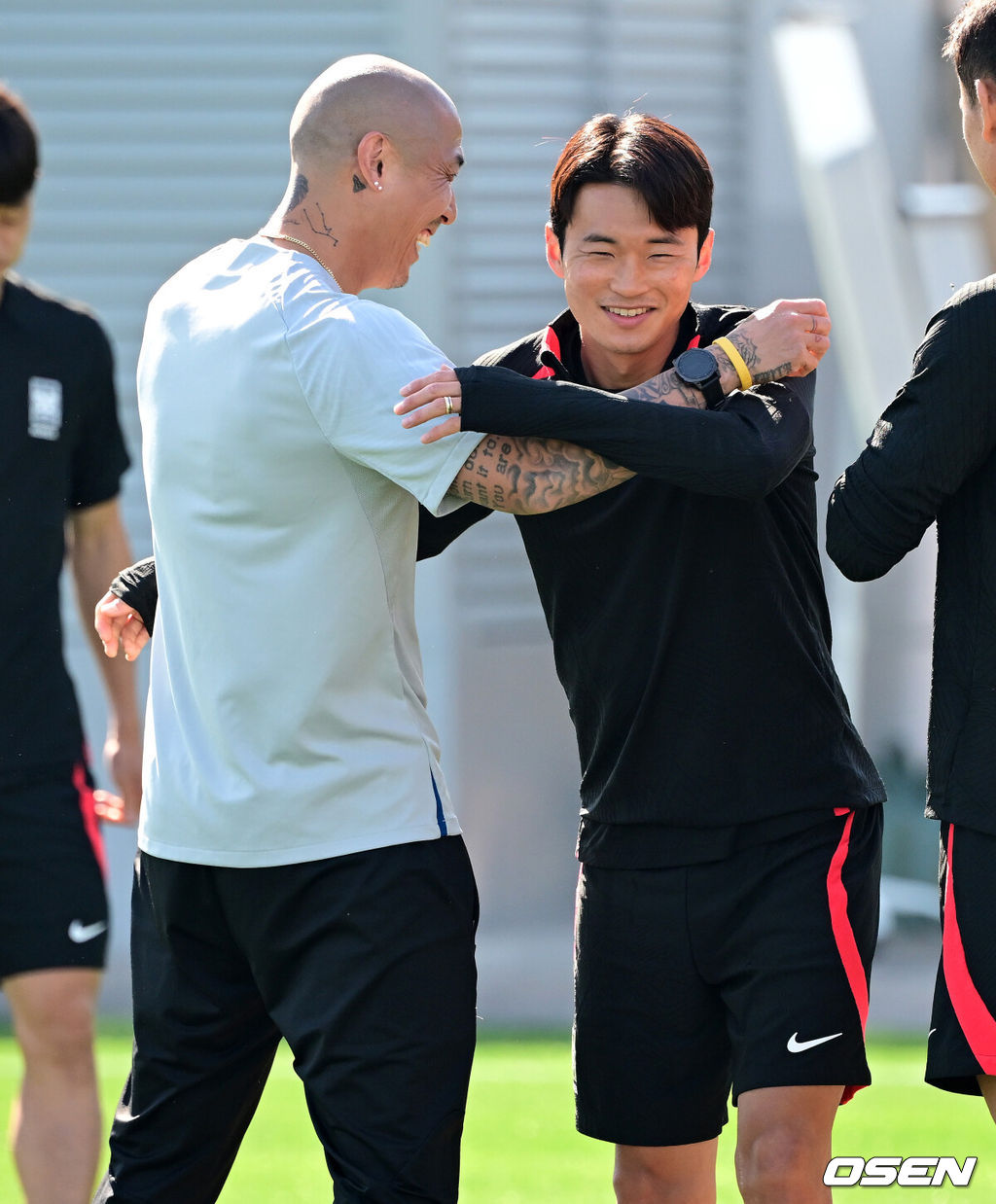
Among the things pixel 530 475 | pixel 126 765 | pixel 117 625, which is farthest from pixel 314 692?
pixel 126 765

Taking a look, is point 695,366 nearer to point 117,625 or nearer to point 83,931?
point 117,625

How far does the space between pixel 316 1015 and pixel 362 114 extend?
132 cm

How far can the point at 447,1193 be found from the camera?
2.47 meters

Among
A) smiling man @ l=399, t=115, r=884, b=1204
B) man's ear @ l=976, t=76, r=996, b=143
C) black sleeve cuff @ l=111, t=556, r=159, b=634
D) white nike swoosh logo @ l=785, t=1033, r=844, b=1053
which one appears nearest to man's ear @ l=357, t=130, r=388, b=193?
smiling man @ l=399, t=115, r=884, b=1204

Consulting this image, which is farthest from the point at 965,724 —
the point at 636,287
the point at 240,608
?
the point at 240,608

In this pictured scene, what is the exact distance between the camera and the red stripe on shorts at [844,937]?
2.71 meters

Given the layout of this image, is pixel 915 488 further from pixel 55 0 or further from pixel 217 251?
pixel 55 0

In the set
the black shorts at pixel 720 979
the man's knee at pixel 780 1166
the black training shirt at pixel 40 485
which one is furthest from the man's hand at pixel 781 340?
the black training shirt at pixel 40 485

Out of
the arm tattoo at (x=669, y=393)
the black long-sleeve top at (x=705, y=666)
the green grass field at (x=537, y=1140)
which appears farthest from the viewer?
the green grass field at (x=537, y=1140)

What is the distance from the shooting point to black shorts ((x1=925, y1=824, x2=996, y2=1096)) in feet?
8.09

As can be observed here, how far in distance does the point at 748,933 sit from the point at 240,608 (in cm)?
96

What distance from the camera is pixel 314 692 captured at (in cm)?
248

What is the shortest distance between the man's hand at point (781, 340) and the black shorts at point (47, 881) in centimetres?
172

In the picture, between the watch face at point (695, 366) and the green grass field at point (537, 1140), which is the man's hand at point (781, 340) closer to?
the watch face at point (695, 366)
